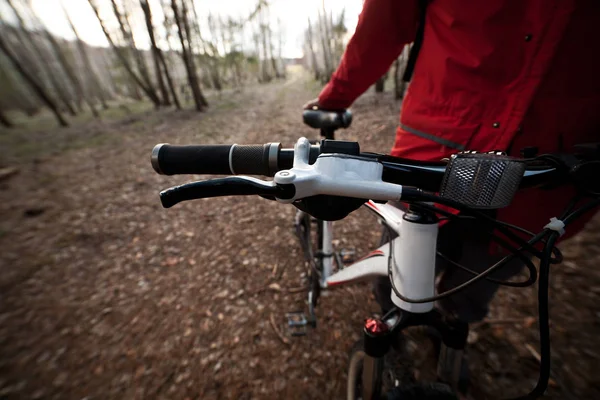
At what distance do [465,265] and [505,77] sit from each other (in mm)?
1064

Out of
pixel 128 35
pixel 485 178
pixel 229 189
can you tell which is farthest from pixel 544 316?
pixel 128 35

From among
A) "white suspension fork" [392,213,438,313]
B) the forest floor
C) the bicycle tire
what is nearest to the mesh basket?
"white suspension fork" [392,213,438,313]

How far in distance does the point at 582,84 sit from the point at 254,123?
10.8 metres

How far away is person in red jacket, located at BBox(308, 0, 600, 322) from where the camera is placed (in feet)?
3.38

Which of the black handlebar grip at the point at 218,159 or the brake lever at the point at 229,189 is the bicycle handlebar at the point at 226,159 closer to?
the black handlebar grip at the point at 218,159

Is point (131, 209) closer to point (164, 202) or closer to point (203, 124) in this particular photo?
point (164, 202)

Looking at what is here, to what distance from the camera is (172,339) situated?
2.69m

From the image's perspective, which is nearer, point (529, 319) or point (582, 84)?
point (582, 84)

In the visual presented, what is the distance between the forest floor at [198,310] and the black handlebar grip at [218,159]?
90.2 inches

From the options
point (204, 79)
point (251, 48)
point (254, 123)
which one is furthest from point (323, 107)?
point (251, 48)

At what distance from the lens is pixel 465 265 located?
5.24ft

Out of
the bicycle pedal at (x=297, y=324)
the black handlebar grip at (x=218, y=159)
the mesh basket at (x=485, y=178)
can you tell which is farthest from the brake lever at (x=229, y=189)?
the bicycle pedal at (x=297, y=324)

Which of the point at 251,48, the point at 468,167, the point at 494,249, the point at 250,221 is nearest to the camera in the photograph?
the point at 468,167

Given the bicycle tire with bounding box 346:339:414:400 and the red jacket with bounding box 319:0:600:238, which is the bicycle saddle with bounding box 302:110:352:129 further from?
the bicycle tire with bounding box 346:339:414:400
